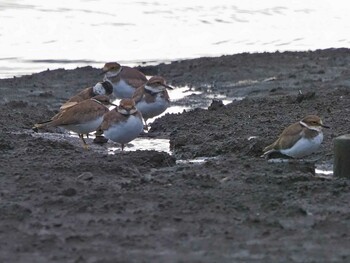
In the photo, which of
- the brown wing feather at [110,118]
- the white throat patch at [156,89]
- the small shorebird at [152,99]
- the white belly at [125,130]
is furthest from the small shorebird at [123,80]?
the white belly at [125,130]

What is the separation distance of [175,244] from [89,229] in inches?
30.6

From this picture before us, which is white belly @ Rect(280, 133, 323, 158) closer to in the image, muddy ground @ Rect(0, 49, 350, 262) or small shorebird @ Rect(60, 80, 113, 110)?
muddy ground @ Rect(0, 49, 350, 262)

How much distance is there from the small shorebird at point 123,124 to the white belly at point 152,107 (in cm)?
255

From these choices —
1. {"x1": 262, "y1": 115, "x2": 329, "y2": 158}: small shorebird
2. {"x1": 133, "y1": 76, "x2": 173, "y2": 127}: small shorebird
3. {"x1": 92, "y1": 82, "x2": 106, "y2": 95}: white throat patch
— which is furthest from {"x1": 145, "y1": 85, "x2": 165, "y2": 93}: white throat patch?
{"x1": 262, "y1": 115, "x2": 329, "y2": 158}: small shorebird

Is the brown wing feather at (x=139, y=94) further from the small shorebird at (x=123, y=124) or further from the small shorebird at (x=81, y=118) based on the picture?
the small shorebird at (x=123, y=124)

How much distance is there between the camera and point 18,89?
727 inches

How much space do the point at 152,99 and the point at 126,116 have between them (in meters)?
2.75

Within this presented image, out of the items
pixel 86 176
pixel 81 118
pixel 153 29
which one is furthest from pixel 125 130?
pixel 153 29

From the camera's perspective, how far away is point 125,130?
1338 cm

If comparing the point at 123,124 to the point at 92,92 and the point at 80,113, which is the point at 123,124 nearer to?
the point at 80,113

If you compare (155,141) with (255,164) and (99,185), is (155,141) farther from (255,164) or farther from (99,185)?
(99,185)

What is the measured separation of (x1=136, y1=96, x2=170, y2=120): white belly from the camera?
16312 millimetres

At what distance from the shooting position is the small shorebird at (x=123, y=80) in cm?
1814

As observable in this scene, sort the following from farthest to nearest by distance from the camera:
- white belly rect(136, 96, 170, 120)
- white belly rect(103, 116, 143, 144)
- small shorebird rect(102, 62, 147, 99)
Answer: small shorebird rect(102, 62, 147, 99), white belly rect(136, 96, 170, 120), white belly rect(103, 116, 143, 144)
